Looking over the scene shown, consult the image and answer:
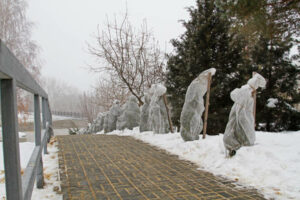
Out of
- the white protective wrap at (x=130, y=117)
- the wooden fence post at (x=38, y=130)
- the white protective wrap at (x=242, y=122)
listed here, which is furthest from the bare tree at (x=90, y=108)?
the wooden fence post at (x=38, y=130)

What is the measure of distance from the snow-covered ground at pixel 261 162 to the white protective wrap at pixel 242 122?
0.18 m

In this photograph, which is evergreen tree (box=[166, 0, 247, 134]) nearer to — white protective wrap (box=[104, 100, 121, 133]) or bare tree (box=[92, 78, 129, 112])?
white protective wrap (box=[104, 100, 121, 133])

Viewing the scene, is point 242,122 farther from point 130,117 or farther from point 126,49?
point 126,49

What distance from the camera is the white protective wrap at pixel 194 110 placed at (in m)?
6.46

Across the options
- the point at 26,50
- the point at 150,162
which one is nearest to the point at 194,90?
the point at 150,162

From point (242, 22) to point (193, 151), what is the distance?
294 cm

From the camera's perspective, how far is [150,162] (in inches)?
202

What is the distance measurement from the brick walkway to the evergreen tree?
16.0 ft

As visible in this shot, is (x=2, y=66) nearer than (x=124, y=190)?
Yes

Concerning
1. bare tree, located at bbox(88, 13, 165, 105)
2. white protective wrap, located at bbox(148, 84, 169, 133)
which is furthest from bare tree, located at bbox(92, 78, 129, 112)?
white protective wrap, located at bbox(148, 84, 169, 133)

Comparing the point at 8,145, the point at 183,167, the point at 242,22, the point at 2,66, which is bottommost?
the point at 183,167

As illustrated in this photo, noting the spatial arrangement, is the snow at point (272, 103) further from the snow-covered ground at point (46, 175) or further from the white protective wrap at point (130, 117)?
the snow-covered ground at point (46, 175)

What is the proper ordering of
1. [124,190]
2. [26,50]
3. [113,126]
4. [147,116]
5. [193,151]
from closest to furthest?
[124,190] → [193,151] → [147,116] → [113,126] → [26,50]

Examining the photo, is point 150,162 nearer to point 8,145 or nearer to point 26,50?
point 8,145
